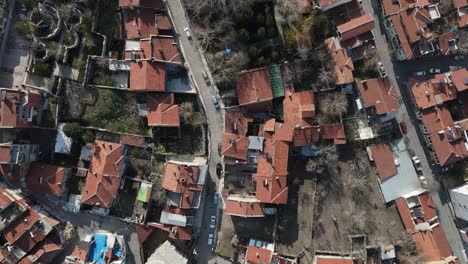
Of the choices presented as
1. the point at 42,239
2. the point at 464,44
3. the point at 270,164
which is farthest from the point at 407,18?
the point at 42,239

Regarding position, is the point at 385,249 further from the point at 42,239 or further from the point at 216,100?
the point at 42,239

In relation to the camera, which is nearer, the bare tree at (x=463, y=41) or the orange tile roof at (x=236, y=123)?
the orange tile roof at (x=236, y=123)

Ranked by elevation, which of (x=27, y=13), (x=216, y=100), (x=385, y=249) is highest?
(x=27, y=13)

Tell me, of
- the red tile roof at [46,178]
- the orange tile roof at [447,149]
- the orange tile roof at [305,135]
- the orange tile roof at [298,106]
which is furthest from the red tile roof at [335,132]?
the red tile roof at [46,178]

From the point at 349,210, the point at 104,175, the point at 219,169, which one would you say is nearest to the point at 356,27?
the point at 349,210

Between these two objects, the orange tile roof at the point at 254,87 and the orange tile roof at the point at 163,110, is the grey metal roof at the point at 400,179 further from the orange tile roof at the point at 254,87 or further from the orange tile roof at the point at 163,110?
the orange tile roof at the point at 163,110

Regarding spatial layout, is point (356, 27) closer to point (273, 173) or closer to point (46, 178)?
point (273, 173)
